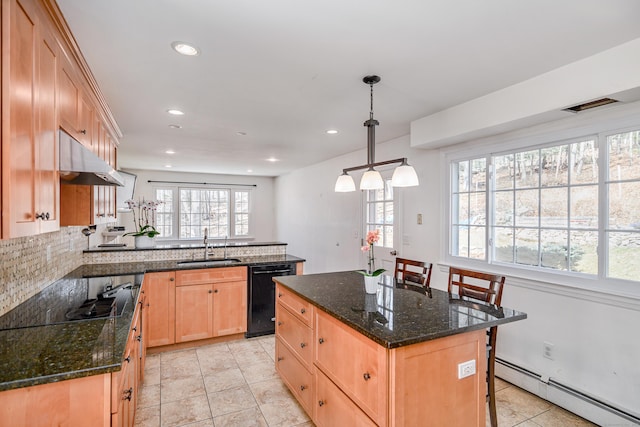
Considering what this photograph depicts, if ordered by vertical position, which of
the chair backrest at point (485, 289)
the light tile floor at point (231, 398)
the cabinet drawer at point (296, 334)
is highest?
the chair backrest at point (485, 289)

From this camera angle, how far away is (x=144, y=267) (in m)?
3.47

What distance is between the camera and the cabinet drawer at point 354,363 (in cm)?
155

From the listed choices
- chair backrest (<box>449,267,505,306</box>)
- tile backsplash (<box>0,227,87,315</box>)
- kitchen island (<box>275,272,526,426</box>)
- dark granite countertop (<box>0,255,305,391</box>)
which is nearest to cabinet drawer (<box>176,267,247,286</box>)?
tile backsplash (<box>0,227,87,315</box>)

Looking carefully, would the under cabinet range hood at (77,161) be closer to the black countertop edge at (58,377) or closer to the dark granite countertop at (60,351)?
the dark granite countertop at (60,351)

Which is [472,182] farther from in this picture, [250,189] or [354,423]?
[250,189]

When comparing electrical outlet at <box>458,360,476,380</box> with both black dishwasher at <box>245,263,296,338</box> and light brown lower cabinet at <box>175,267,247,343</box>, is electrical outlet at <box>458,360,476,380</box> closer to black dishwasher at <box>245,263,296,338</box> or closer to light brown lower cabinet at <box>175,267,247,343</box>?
black dishwasher at <box>245,263,296,338</box>

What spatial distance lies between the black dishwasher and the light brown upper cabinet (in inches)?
94.2

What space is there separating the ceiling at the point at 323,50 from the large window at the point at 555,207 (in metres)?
0.75

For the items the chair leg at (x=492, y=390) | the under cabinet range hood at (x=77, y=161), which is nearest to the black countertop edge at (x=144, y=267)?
the under cabinet range hood at (x=77, y=161)

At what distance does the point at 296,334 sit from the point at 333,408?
1.99 ft

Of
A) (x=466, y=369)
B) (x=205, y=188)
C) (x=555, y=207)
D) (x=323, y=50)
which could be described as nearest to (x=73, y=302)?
(x=323, y=50)

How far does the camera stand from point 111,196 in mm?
3064

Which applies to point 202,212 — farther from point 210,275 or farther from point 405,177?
point 405,177

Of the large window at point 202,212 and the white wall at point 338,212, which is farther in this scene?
the large window at point 202,212
